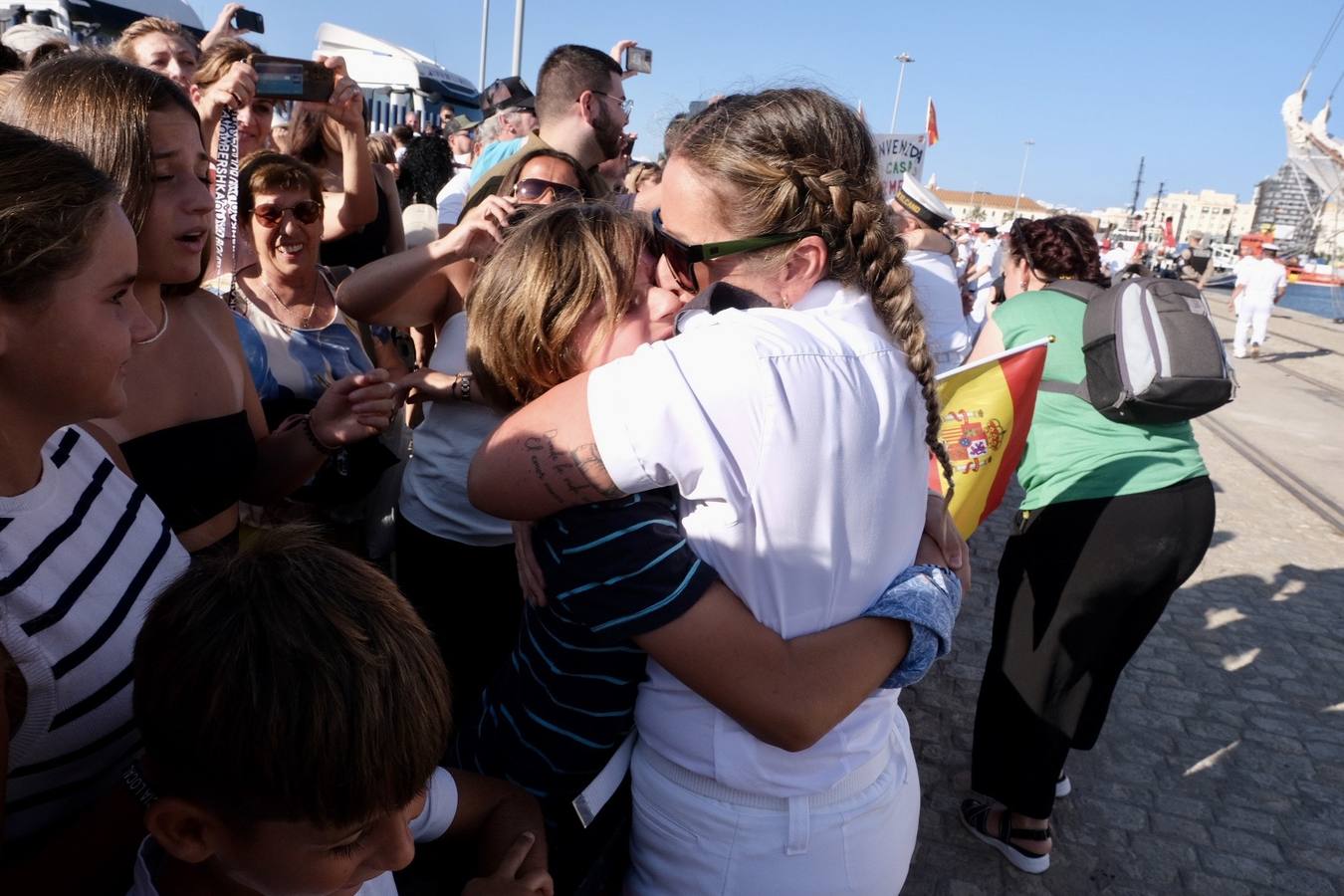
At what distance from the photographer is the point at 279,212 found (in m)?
2.84

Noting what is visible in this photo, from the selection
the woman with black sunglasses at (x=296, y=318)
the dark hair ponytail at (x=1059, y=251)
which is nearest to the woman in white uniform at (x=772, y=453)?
the woman with black sunglasses at (x=296, y=318)

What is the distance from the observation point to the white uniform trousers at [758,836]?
4.35ft

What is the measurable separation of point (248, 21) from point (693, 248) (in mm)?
3724

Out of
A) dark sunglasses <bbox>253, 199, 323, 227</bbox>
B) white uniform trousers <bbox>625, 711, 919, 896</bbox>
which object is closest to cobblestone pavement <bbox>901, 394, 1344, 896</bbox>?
white uniform trousers <bbox>625, 711, 919, 896</bbox>

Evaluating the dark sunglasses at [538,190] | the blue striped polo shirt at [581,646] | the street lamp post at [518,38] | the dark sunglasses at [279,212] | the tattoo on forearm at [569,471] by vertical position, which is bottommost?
the blue striped polo shirt at [581,646]

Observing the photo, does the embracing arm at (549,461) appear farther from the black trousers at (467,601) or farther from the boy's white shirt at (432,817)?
the black trousers at (467,601)

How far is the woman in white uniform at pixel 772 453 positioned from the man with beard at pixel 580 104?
111 inches

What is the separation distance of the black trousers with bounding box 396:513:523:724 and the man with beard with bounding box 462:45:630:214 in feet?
7.17

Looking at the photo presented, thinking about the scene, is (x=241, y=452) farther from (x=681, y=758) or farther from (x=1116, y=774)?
(x=1116, y=774)

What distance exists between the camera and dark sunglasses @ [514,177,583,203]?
2859 millimetres

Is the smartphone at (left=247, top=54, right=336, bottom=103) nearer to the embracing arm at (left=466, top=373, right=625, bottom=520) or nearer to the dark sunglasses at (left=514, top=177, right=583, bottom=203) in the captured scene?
the dark sunglasses at (left=514, top=177, right=583, bottom=203)

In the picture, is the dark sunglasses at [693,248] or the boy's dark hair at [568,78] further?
the boy's dark hair at [568,78]

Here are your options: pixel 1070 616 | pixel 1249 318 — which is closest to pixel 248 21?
pixel 1070 616

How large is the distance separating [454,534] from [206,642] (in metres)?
1.54
